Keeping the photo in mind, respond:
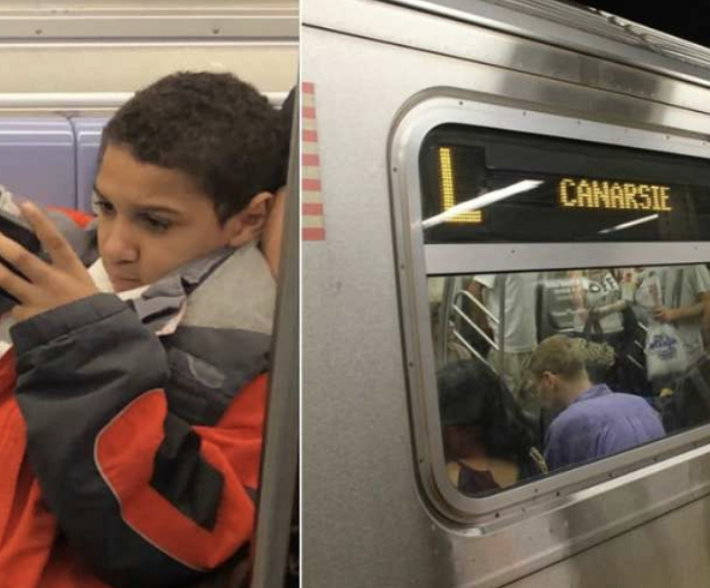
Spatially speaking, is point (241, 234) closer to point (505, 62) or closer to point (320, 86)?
point (320, 86)

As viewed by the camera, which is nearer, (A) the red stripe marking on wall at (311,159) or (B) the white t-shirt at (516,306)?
A: (A) the red stripe marking on wall at (311,159)

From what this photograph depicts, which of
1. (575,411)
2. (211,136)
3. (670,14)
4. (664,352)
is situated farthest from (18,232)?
(670,14)

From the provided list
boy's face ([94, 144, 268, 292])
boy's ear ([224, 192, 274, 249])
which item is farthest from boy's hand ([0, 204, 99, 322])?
boy's ear ([224, 192, 274, 249])

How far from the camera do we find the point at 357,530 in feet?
3.70

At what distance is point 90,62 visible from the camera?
2391 millimetres

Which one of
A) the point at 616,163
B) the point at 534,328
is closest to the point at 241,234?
the point at 534,328

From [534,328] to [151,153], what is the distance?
950 mm

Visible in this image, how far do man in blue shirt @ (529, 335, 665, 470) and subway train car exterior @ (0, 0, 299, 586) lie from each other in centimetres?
117

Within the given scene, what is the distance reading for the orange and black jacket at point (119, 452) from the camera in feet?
3.87

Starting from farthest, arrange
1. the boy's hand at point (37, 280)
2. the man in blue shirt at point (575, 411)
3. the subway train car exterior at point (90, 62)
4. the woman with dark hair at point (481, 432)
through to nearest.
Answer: the subway train car exterior at point (90, 62) < the man in blue shirt at point (575, 411) < the woman with dark hair at point (481, 432) < the boy's hand at point (37, 280)

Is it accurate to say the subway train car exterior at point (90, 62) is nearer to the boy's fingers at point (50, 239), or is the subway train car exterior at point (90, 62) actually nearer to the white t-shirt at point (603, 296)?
the boy's fingers at point (50, 239)

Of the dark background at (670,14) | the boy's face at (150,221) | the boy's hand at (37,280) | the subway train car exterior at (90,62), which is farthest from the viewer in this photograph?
the dark background at (670,14)

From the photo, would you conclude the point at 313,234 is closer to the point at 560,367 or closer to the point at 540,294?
the point at 540,294

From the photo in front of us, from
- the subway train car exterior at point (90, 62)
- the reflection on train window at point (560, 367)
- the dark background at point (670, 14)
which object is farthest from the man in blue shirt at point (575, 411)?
the dark background at point (670, 14)
